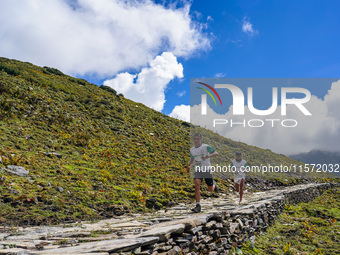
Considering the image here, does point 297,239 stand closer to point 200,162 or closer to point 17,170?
point 200,162

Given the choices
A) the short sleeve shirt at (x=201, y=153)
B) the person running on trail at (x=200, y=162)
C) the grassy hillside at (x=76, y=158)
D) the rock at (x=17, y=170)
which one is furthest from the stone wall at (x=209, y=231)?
the rock at (x=17, y=170)

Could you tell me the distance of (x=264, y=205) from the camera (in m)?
9.35

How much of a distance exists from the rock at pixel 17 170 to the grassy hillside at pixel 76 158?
0.17m

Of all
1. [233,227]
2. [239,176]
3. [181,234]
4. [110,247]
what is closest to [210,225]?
[181,234]

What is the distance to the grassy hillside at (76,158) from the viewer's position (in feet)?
26.6

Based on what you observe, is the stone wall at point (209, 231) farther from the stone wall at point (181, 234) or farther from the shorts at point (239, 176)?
the shorts at point (239, 176)

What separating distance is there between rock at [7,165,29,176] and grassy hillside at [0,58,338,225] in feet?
0.56

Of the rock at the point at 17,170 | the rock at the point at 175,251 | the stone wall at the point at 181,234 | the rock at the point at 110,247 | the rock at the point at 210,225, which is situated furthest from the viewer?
the rock at the point at 17,170

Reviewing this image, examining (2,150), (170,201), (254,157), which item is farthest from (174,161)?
(254,157)

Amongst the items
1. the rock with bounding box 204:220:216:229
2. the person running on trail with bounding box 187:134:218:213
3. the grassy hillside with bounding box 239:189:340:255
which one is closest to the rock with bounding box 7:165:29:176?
the person running on trail with bounding box 187:134:218:213

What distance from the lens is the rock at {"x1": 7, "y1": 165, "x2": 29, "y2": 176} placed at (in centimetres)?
907

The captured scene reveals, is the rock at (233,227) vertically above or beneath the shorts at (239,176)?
beneath

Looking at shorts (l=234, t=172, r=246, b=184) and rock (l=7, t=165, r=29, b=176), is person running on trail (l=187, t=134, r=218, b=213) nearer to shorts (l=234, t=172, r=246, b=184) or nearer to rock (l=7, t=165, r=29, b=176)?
shorts (l=234, t=172, r=246, b=184)

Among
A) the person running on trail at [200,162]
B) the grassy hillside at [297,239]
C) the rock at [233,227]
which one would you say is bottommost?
the grassy hillside at [297,239]
